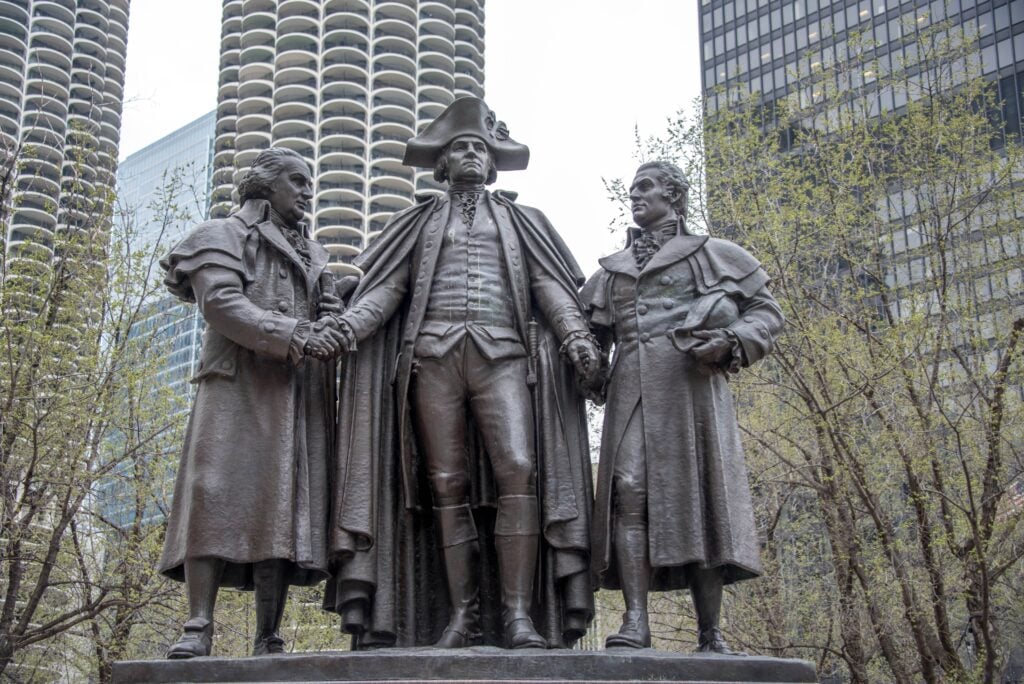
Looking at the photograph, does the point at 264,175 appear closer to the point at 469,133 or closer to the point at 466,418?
the point at 469,133

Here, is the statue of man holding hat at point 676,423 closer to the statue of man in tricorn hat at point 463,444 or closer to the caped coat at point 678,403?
the caped coat at point 678,403

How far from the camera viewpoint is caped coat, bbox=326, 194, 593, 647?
623 centimetres

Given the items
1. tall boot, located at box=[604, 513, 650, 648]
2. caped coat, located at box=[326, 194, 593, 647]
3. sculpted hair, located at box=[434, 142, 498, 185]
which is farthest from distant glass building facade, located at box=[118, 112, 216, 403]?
tall boot, located at box=[604, 513, 650, 648]

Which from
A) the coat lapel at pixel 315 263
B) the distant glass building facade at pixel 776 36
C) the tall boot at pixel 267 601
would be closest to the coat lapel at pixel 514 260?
the coat lapel at pixel 315 263

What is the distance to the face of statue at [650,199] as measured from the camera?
6867 millimetres

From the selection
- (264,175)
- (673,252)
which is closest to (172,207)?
(264,175)

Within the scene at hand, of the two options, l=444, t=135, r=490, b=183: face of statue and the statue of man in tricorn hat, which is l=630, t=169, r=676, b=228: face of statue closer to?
the statue of man in tricorn hat

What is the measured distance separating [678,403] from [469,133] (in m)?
2.09

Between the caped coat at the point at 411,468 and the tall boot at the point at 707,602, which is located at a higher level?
the caped coat at the point at 411,468

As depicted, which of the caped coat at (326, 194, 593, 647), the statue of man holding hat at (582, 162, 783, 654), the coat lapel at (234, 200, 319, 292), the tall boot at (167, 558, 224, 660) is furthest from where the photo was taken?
the coat lapel at (234, 200, 319, 292)

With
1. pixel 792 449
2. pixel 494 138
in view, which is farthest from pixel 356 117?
pixel 494 138

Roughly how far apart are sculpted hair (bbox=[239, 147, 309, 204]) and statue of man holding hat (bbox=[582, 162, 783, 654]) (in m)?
1.95

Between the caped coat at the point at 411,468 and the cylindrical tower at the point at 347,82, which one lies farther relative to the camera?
the cylindrical tower at the point at 347,82

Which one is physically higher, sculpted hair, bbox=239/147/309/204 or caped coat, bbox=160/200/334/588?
sculpted hair, bbox=239/147/309/204
